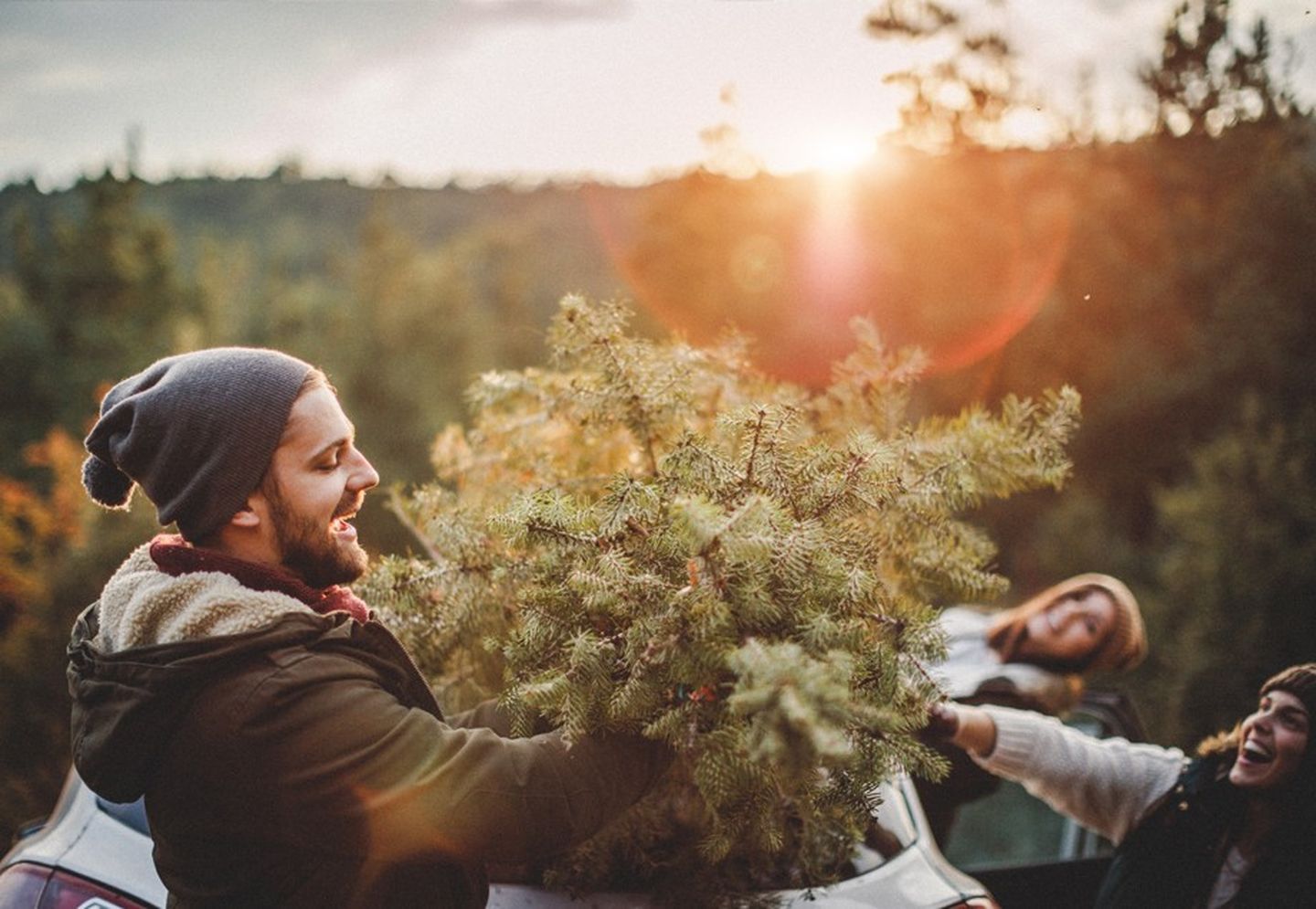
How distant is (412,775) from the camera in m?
1.38

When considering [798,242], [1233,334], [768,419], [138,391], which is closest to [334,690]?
[138,391]

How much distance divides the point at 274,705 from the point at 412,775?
254 millimetres

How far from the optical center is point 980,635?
15.3 feet

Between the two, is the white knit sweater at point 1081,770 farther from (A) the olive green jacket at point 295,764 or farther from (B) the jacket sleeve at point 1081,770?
(A) the olive green jacket at point 295,764

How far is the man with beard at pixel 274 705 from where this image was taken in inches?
54.3

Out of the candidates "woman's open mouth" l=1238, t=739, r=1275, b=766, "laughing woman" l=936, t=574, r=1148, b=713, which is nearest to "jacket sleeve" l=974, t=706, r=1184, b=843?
"woman's open mouth" l=1238, t=739, r=1275, b=766

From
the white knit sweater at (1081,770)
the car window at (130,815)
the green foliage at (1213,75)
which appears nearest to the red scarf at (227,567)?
the car window at (130,815)

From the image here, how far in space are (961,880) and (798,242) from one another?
1028 centimetres

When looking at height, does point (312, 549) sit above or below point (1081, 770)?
above

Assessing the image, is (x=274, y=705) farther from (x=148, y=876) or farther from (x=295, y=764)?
(x=148, y=876)

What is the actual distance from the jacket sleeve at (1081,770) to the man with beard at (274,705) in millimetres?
1417

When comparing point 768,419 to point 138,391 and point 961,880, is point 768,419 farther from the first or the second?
point 961,880

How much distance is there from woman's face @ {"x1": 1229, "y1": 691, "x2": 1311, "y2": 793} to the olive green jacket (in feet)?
6.10

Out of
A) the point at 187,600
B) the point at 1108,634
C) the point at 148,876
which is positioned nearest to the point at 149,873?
the point at 148,876
